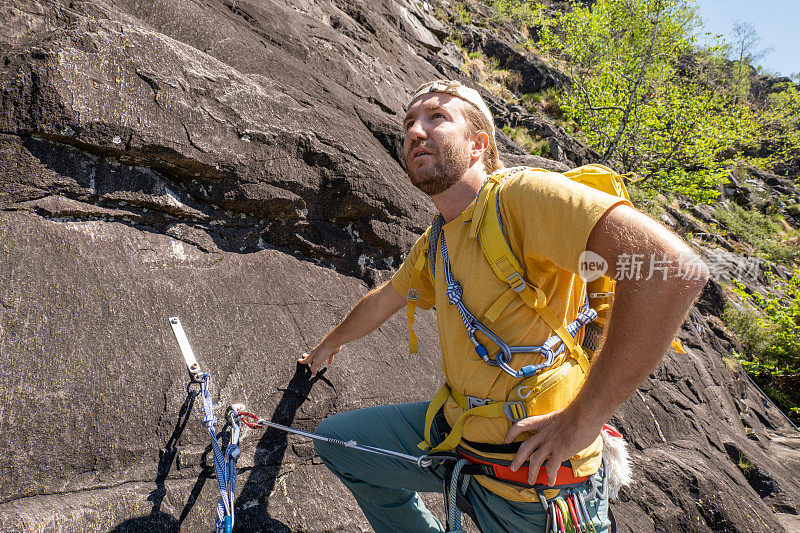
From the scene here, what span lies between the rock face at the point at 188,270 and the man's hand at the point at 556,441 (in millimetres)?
1691

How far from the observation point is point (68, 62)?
313 cm

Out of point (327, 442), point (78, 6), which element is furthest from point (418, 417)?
point (78, 6)

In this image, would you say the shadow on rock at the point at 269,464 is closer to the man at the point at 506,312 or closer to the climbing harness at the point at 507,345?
the man at the point at 506,312

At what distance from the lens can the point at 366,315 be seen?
3.31 metres

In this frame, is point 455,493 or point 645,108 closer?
point 455,493

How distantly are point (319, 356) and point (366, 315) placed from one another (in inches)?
19.3

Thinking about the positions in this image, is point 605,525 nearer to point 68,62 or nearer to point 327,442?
point 327,442

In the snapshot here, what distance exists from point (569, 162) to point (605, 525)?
14710mm

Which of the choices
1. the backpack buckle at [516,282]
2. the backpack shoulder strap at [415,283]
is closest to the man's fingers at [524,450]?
the backpack buckle at [516,282]

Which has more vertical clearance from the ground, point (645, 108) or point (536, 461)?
point (645, 108)

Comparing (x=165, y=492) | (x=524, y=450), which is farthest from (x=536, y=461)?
(x=165, y=492)

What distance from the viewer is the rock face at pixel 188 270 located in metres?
2.57

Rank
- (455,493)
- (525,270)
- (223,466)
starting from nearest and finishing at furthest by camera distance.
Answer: (525,270)
(455,493)
(223,466)

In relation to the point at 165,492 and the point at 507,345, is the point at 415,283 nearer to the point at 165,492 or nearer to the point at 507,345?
the point at 507,345
